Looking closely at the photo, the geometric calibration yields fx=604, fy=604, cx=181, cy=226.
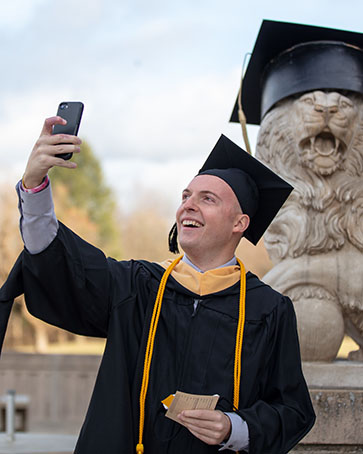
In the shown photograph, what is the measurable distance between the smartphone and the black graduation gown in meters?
0.33

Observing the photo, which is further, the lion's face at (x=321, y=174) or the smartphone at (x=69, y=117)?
the lion's face at (x=321, y=174)

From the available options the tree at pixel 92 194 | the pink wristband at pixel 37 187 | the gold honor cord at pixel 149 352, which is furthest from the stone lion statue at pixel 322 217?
the tree at pixel 92 194

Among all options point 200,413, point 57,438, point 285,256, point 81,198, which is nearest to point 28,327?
point 81,198

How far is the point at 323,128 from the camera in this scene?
3.82 metres

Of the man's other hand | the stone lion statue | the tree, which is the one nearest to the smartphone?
the man's other hand

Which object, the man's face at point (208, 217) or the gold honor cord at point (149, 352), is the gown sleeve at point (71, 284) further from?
the man's face at point (208, 217)

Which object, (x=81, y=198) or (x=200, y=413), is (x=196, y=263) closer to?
(x=200, y=413)

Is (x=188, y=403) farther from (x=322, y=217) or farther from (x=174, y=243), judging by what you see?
(x=322, y=217)

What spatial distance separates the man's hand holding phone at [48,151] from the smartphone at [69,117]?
0.8 inches

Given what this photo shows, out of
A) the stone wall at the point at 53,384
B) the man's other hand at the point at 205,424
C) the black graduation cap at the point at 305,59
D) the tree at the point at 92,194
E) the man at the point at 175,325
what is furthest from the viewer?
the tree at the point at 92,194

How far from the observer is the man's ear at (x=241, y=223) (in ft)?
7.68

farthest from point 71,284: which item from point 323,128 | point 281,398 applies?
point 323,128

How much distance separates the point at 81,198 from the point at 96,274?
1260 inches

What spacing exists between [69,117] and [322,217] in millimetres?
2282
